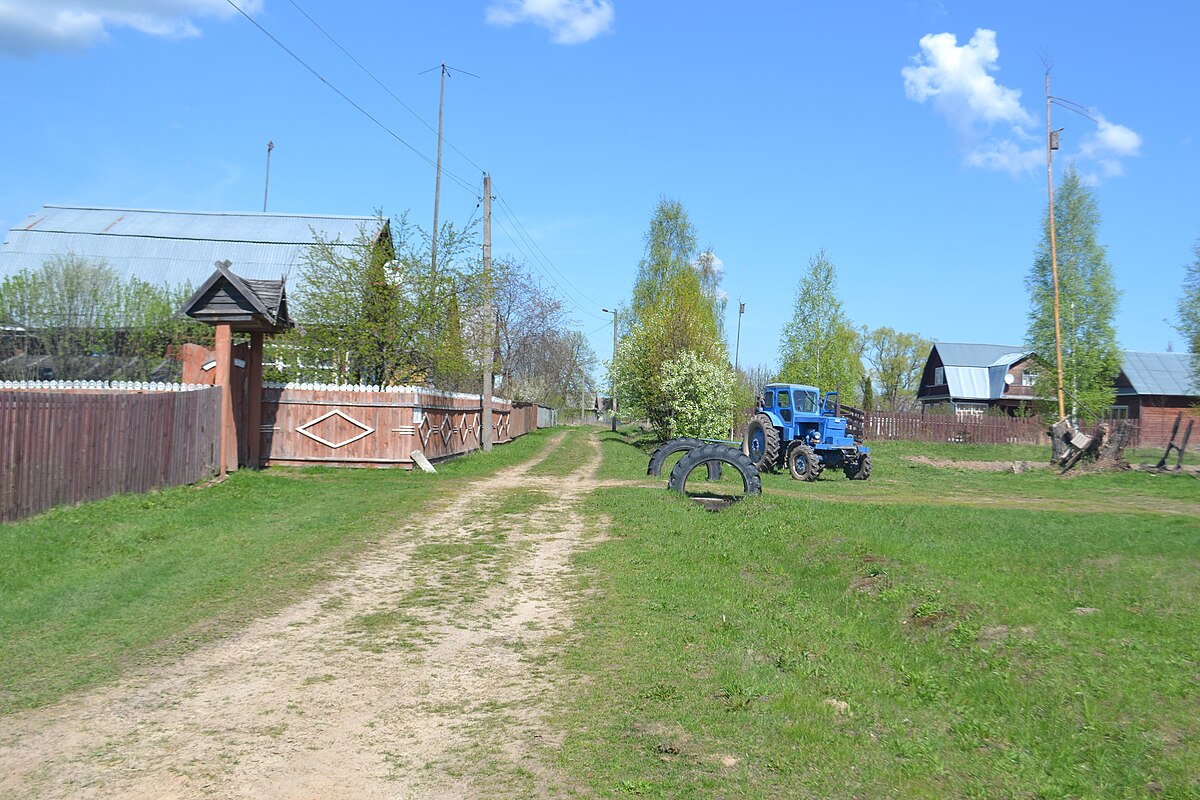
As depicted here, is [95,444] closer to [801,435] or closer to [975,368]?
[801,435]

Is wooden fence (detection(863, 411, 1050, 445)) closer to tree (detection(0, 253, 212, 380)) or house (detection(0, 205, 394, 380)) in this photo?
house (detection(0, 205, 394, 380))

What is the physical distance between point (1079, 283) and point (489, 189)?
104ft

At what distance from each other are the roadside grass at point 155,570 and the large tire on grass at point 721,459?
4905 millimetres

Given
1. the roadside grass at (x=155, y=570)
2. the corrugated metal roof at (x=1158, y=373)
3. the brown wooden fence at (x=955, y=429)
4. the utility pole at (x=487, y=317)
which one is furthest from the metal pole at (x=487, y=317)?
the corrugated metal roof at (x=1158, y=373)

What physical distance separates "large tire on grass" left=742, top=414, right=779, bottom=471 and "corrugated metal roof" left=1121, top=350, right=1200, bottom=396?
4136 centimetres

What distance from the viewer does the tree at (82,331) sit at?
89.5ft

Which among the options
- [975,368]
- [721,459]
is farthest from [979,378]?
[721,459]

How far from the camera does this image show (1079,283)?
45.7 metres

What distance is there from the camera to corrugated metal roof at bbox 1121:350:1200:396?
190 ft

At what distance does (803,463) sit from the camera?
25594 millimetres

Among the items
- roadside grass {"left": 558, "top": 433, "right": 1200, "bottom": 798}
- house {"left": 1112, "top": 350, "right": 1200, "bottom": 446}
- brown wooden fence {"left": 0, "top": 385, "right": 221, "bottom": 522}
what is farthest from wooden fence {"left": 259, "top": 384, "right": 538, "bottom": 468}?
house {"left": 1112, "top": 350, "right": 1200, "bottom": 446}

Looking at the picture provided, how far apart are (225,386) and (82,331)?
41.8 ft

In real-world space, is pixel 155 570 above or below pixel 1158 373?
below

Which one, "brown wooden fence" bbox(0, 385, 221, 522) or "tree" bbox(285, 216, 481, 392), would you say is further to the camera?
"tree" bbox(285, 216, 481, 392)
